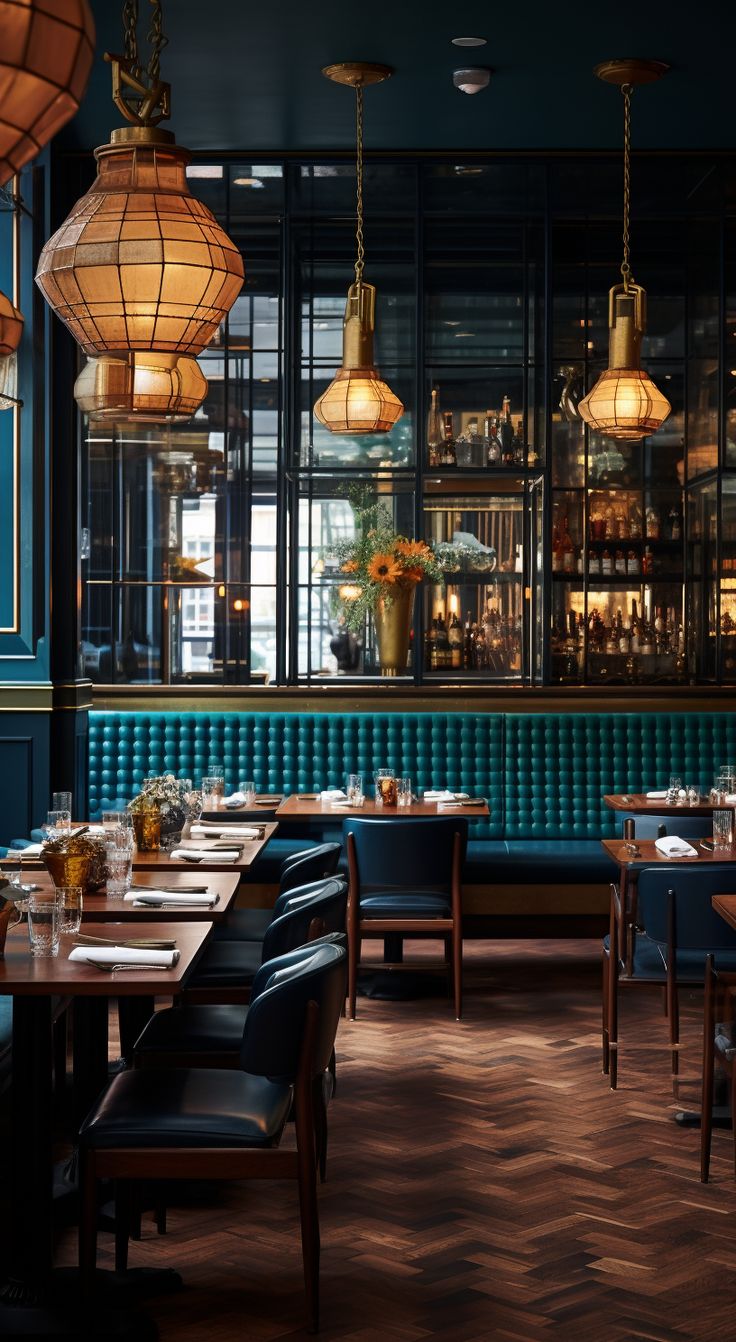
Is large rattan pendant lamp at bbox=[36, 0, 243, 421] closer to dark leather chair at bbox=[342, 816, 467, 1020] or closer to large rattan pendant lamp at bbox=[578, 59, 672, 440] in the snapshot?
dark leather chair at bbox=[342, 816, 467, 1020]

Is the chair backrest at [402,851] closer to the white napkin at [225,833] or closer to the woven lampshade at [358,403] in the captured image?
the white napkin at [225,833]

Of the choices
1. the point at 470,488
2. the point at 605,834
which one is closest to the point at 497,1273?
the point at 605,834

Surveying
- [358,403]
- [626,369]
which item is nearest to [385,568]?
[358,403]

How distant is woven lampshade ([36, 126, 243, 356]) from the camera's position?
9.92 feet

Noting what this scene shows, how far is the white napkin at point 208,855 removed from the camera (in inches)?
205

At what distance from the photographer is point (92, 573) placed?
9.16 m

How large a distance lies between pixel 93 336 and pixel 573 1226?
2703 millimetres

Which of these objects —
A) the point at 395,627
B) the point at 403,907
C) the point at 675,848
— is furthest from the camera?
the point at 395,627

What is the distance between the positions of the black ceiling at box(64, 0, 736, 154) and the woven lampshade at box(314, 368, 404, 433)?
4.89 ft

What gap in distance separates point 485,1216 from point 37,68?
3540 mm

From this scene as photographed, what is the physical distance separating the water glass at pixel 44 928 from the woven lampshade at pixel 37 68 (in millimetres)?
2290

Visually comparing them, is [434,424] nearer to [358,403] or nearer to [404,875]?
[358,403]

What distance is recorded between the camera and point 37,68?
4.95 feet

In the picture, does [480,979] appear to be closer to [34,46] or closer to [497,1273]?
[497,1273]
